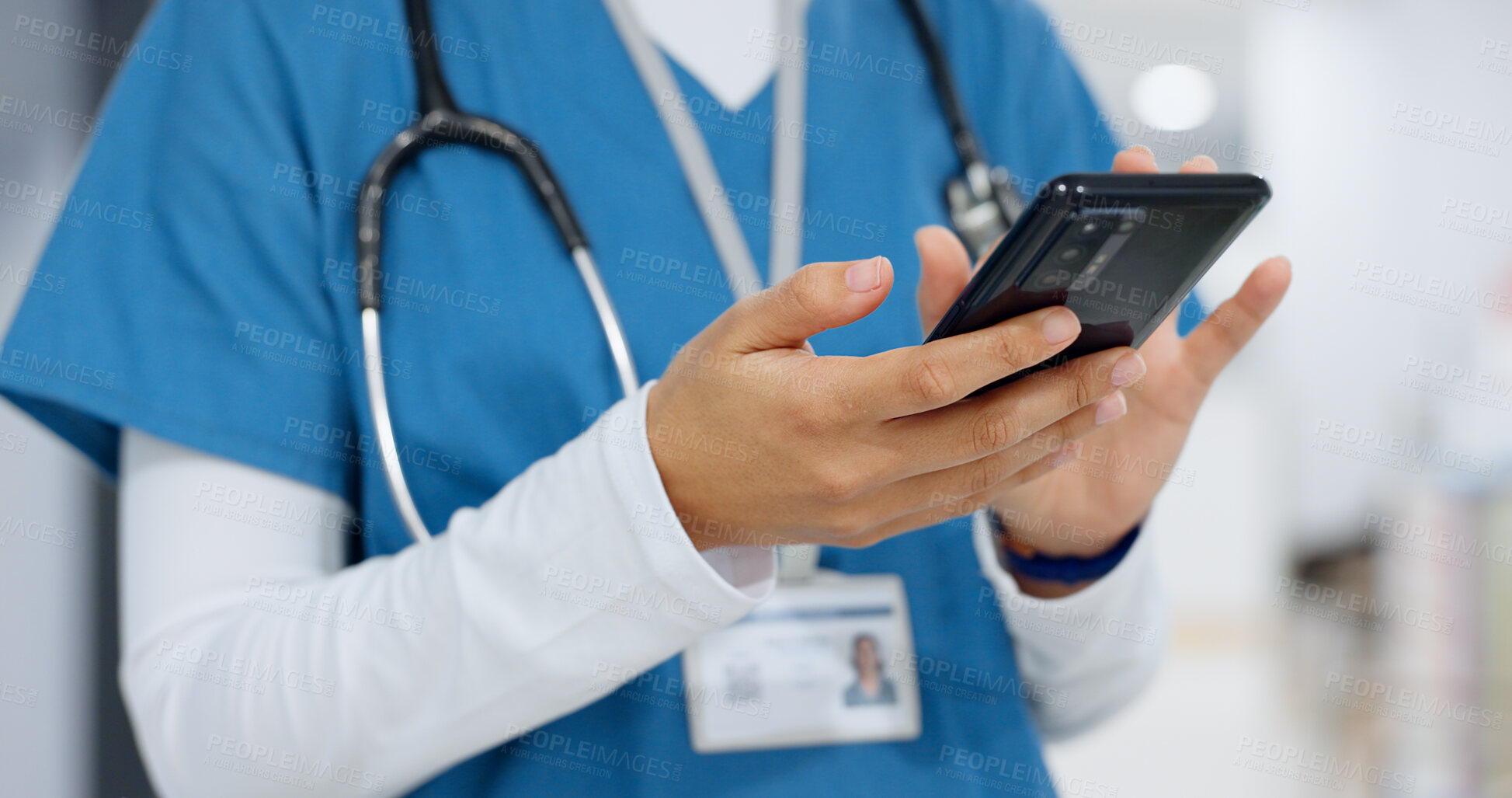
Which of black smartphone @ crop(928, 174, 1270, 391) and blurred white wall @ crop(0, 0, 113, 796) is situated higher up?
black smartphone @ crop(928, 174, 1270, 391)

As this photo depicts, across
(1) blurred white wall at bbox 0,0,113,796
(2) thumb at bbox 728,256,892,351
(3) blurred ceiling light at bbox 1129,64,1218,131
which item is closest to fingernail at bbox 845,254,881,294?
(2) thumb at bbox 728,256,892,351

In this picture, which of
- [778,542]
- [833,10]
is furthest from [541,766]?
[833,10]

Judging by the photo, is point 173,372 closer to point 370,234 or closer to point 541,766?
point 370,234

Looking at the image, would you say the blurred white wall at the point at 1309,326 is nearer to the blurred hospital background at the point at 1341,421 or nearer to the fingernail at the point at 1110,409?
the blurred hospital background at the point at 1341,421

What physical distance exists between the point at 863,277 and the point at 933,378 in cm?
4

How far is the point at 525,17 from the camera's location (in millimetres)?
630

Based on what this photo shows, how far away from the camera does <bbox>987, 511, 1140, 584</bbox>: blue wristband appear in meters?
0.57

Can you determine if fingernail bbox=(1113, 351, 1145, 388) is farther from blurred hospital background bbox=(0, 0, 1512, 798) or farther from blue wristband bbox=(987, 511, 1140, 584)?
blurred hospital background bbox=(0, 0, 1512, 798)

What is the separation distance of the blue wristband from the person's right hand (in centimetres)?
16

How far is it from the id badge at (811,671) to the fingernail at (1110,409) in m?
0.21

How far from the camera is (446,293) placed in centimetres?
54

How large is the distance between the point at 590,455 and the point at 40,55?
2.32ft

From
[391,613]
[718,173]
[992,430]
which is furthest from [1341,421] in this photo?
[391,613]

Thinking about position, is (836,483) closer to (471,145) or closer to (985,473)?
(985,473)
